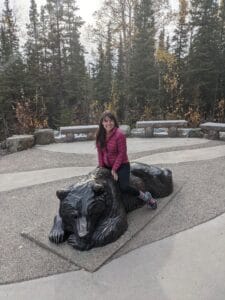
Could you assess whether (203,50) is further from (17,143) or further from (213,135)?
(17,143)

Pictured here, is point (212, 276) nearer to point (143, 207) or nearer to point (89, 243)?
point (89, 243)

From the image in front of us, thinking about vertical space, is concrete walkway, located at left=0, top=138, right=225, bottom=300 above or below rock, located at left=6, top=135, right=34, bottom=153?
below

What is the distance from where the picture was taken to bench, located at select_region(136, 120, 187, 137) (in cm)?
866

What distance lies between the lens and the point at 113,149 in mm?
3430

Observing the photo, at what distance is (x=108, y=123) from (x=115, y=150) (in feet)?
1.00

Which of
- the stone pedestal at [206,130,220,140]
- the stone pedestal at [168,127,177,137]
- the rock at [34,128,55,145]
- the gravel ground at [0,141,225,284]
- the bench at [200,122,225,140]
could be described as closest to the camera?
the gravel ground at [0,141,225,284]

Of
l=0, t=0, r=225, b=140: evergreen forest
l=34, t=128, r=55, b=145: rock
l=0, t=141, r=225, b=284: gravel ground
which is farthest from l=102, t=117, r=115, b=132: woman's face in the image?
l=0, t=0, r=225, b=140: evergreen forest

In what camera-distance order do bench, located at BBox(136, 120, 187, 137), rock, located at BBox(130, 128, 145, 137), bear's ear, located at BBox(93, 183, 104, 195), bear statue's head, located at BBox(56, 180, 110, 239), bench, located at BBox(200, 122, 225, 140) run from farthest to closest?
1. rock, located at BBox(130, 128, 145, 137)
2. bench, located at BBox(136, 120, 187, 137)
3. bench, located at BBox(200, 122, 225, 140)
4. bear's ear, located at BBox(93, 183, 104, 195)
5. bear statue's head, located at BBox(56, 180, 110, 239)

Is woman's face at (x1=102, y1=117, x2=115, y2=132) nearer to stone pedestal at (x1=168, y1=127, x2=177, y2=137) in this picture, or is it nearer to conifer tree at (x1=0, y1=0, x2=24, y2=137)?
stone pedestal at (x1=168, y1=127, x2=177, y2=137)

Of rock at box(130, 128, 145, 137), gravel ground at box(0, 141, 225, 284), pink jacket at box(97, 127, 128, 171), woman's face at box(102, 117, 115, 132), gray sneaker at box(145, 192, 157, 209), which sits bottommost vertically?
gravel ground at box(0, 141, 225, 284)

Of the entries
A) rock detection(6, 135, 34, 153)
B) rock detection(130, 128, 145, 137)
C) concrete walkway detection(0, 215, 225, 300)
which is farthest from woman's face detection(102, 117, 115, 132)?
rock detection(130, 128, 145, 137)

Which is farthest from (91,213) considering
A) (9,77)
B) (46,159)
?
(9,77)

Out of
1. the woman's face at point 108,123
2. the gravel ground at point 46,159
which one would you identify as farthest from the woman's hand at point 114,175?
the gravel ground at point 46,159

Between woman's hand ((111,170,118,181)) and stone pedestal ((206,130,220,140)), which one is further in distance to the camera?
stone pedestal ((206,130,220,140))
